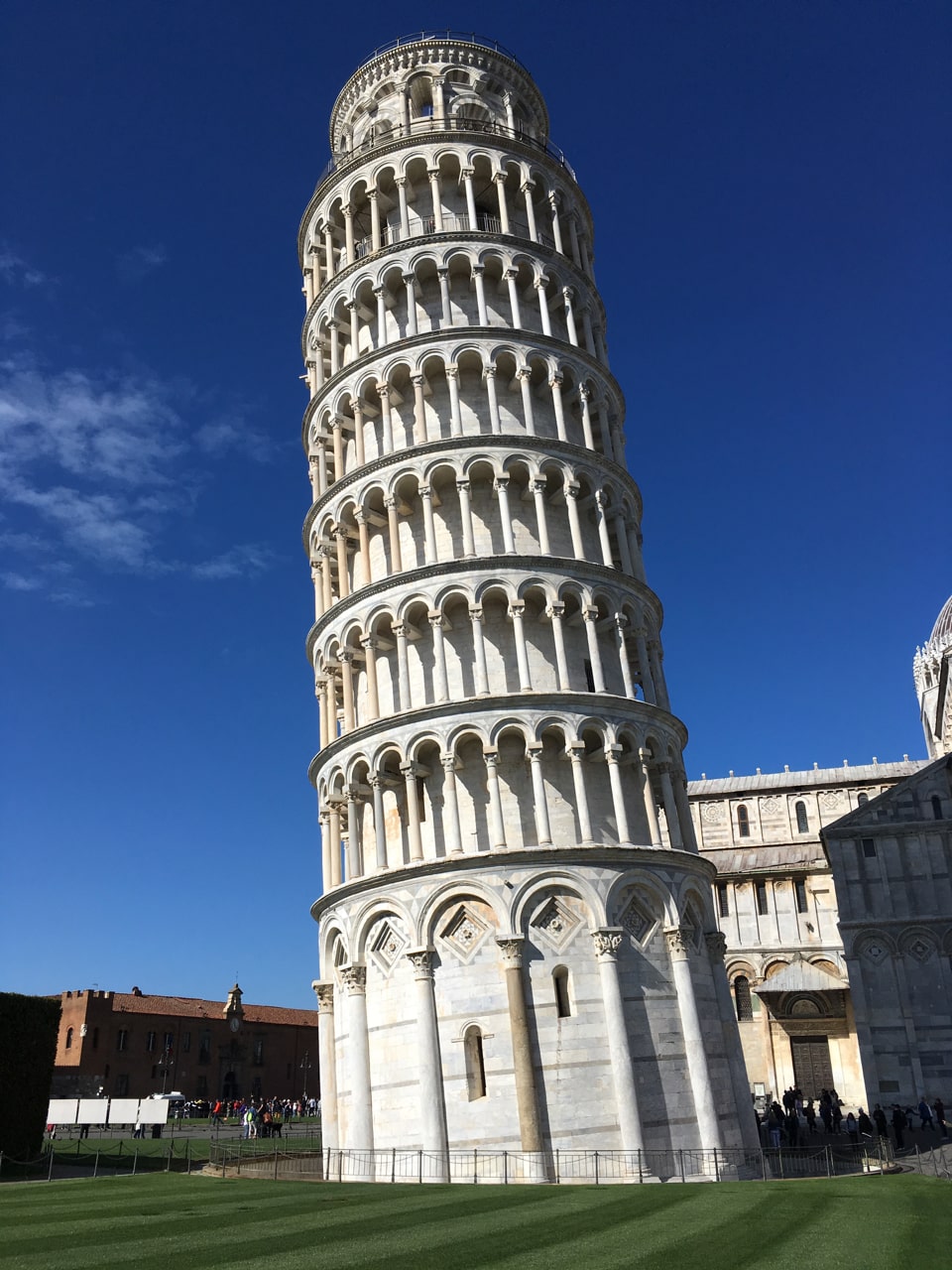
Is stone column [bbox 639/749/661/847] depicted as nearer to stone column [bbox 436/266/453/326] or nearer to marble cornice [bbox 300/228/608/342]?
stone column [bbox 436/266/453/326]

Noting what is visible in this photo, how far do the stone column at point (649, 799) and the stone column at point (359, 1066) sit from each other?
934 centimetres

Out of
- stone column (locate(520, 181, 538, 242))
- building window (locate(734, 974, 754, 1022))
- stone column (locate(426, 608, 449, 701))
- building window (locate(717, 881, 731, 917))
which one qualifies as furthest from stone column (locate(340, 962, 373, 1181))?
building window (locate(717, 881, 731, 917))

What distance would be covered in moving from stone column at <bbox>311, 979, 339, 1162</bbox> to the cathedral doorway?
32.0m

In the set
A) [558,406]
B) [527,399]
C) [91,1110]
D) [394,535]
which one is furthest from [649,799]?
[91,1110]

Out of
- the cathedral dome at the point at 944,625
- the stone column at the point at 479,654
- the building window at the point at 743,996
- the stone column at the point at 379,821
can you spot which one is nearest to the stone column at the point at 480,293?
the stone column at the point at 479,654

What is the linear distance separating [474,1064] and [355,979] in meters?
4.45

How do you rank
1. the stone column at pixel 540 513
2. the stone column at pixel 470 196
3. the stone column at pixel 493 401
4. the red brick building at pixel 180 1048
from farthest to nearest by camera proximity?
the red brick building at pixel 180 1048 → the stone column at pixel 470 196 → the stone column at pixel 493 401 → the stone column at pixel 540 513

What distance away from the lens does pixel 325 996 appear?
3180cm

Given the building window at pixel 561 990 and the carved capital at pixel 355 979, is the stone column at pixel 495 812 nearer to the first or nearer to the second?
the building window at pixel 561 990

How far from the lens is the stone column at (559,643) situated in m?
30.6

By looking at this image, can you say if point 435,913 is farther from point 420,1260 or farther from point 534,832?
point 420,1260

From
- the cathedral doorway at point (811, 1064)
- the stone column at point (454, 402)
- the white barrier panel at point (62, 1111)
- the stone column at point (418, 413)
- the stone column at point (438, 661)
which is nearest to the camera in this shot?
the stone column at point (438, 661)

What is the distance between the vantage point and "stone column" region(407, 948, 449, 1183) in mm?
25812

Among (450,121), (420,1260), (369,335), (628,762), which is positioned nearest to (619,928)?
(628,762)
